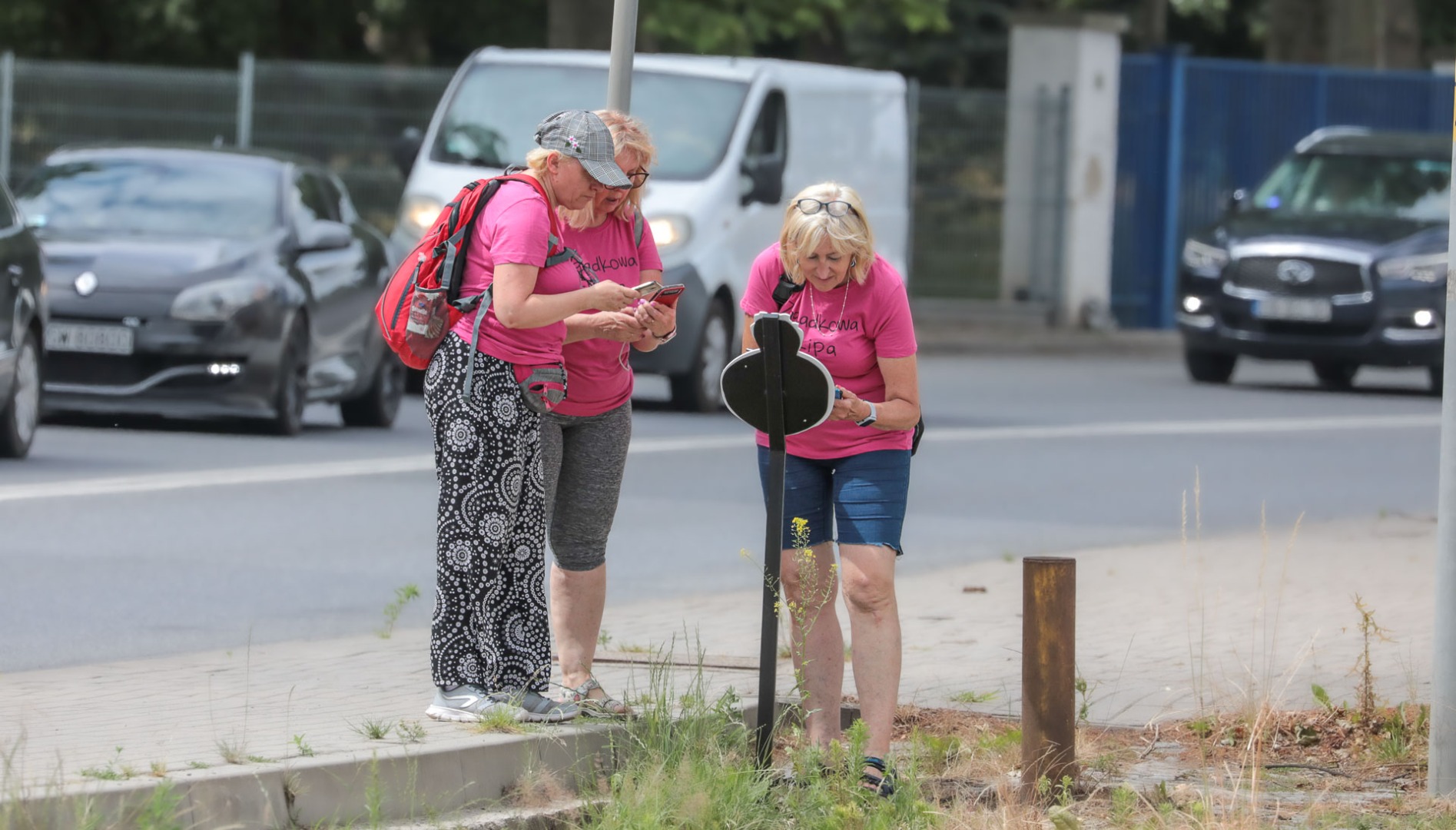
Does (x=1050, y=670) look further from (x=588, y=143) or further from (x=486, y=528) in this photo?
(x=588, y=143)

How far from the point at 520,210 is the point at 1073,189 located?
2197 centimetres

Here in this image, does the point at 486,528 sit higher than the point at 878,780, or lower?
higher

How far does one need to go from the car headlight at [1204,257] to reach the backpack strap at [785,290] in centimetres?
1471

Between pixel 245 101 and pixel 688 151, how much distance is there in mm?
8400

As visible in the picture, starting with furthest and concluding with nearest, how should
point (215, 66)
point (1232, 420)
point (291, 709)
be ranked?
point (215, 66) → point (1232, 420) → point (291, 709)

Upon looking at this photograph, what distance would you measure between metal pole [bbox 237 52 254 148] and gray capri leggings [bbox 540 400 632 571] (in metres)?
18.0

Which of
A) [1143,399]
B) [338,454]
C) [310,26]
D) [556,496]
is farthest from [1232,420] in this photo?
[310,26]

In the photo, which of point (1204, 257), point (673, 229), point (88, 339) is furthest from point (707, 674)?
point (1204, 257)

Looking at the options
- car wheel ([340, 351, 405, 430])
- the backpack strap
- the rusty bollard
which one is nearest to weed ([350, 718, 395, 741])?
the backpack strap

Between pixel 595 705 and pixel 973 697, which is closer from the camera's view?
pixel 595 705

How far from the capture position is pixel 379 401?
49.7 ft

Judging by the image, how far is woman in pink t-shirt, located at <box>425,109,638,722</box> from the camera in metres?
6.11

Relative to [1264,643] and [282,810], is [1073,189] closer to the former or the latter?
[1264,643]

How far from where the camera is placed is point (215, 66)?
38375 millimetres
